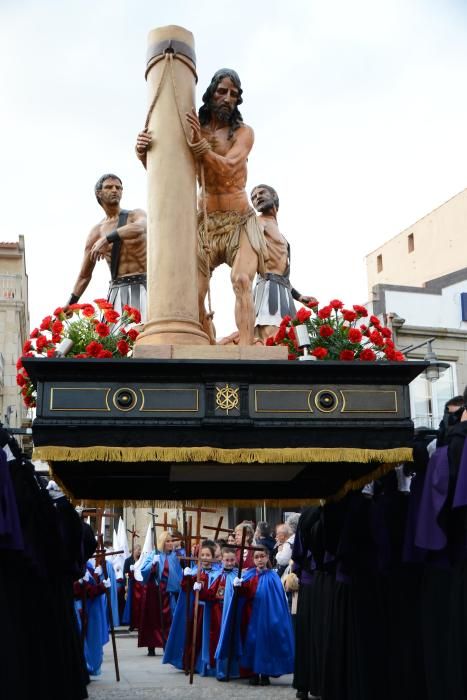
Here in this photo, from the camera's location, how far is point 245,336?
345 inches

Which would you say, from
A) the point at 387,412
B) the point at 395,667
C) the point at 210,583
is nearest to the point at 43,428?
the point at 387,412

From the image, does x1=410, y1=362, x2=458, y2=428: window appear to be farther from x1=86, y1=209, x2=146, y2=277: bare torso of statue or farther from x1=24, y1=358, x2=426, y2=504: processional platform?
x1=24, y1=358, x2=426, y2=504: processional platform

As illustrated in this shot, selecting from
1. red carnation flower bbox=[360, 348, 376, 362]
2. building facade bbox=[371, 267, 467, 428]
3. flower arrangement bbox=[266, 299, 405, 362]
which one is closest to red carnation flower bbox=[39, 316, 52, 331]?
flower arrangement bbox=[266, 299, 405, 362]

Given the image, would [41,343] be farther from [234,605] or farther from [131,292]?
[234,605]

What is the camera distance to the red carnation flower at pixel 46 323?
24.8 ft

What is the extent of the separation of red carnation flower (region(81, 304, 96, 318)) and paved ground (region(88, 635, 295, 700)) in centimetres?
521

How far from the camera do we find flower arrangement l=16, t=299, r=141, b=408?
7.27 metres

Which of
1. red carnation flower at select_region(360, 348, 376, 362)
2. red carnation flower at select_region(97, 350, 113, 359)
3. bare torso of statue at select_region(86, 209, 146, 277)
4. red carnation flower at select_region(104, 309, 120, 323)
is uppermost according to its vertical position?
bare torso of statue at select_region(86, 209, 146, 277)

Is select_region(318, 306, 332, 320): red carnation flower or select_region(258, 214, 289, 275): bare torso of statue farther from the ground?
select_region(258, 214, 289, 275): bare torso of statue

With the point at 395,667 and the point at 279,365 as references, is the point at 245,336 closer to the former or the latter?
the point at 279,365

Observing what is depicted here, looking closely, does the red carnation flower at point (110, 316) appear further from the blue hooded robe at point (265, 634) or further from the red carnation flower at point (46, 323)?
the blue hooded robe at point (265, 634)

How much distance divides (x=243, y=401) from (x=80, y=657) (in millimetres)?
4846

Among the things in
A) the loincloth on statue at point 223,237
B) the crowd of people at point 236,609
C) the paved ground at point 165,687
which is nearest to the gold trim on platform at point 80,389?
the loincloth on statue at point 223,237

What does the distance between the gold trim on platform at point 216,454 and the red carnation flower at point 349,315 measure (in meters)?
1.16
